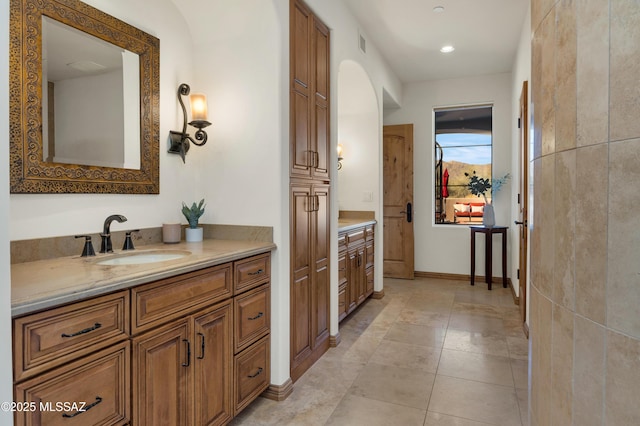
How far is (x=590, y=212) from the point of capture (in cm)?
90

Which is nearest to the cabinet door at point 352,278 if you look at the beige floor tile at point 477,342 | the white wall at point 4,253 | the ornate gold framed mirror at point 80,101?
the beige floor tile at point 477,342

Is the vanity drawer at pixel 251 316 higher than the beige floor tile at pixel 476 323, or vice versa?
the vanity drawer at pixel 251 316

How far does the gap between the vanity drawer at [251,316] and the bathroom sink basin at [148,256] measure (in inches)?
14.7

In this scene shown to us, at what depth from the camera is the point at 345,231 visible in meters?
3.47

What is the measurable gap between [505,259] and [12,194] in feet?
16.7

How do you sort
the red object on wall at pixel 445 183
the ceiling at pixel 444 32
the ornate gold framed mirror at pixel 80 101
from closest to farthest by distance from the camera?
the ornate gold framed mirror at pixel 80 101 → the ceiling at pixel 444 32 → the red object on wall at pixel 445 183

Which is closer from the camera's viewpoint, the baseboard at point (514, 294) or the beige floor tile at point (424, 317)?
the beige floor tile at point (424, 317)

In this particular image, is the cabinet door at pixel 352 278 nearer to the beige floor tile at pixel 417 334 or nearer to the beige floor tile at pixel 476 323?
the beige floor tile at pixel 417 334

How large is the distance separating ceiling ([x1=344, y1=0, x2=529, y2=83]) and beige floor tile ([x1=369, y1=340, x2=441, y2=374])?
2881 millimetres

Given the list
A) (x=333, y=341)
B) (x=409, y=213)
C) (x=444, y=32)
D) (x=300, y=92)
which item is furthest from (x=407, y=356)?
(x=444, y=32)

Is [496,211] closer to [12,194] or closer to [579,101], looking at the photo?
[579,101]

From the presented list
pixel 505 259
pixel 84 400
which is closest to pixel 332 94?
pixel 84 400

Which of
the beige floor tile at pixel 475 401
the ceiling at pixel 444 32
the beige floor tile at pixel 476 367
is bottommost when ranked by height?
the beige floor tile at pixel 475 401

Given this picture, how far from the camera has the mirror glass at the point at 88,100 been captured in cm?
168
